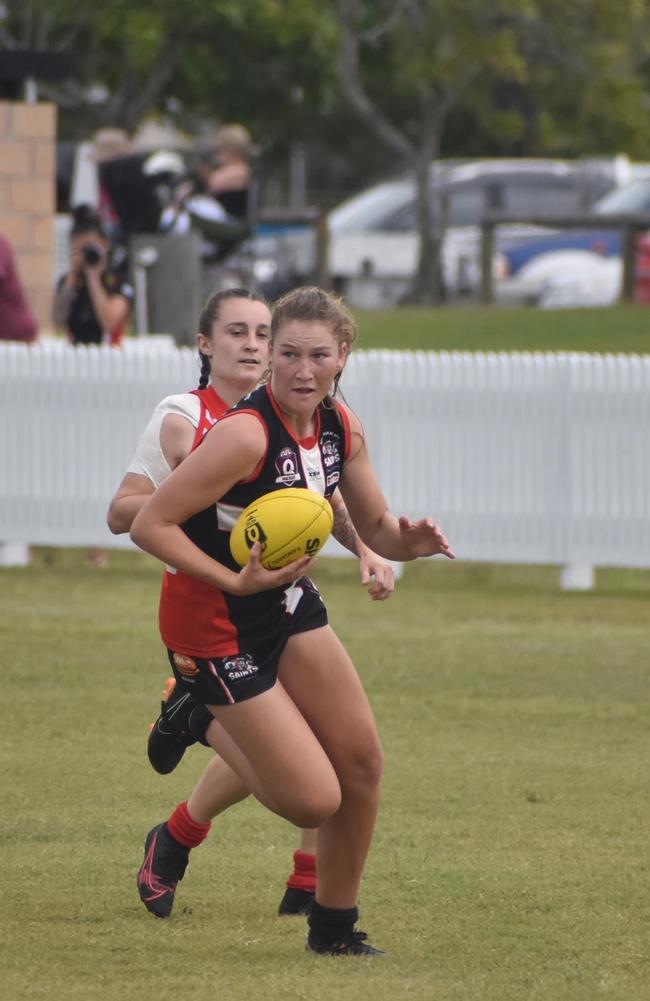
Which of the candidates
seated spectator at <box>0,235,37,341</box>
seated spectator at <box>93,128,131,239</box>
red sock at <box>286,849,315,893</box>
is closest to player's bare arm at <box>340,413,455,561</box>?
red sock at <box>286,849,315,893</box>

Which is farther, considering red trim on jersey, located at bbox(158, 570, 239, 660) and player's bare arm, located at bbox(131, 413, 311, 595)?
red trim on jersey, located at bbox(158, 570, 239, 660)

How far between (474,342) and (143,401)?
870 centimetres

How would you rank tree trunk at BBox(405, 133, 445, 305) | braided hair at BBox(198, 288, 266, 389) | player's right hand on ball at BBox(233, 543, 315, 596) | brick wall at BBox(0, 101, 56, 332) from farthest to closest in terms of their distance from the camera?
1. tree trunk at BBox(405, 133, 445, 305)
2. brick wall at BBox(0, 101, 56, 332)
3. braided hair at BBox(198, 288, 266, 389)
4. player's right hand on ball at BBox(233, 543, 315, 596)

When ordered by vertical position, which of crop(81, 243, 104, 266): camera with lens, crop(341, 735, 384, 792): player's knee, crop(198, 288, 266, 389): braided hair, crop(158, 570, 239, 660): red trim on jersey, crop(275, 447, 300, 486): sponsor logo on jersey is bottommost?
crop(341, 735, 384, 792): player's knee

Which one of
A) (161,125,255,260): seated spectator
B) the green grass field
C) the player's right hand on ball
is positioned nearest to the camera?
the player's right hand on ball

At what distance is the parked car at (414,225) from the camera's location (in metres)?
27.3

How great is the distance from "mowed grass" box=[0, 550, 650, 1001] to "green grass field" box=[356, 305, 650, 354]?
8961 mm

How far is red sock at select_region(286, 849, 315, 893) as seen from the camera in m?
5.91

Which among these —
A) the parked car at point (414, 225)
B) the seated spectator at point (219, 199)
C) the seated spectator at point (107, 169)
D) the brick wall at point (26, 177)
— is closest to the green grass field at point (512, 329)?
the seated spectator at point (219, 199)

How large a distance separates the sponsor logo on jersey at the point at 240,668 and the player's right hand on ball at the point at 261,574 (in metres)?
0.23

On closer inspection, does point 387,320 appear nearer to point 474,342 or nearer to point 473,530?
point 474,342

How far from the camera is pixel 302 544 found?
16.8ft

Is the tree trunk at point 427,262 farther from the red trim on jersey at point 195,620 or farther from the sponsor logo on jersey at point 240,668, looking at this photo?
the sponsor logo on jersey at point 240,668

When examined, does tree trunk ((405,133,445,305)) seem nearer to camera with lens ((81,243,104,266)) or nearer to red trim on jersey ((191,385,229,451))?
camera with lens ((81,243,104,266))
